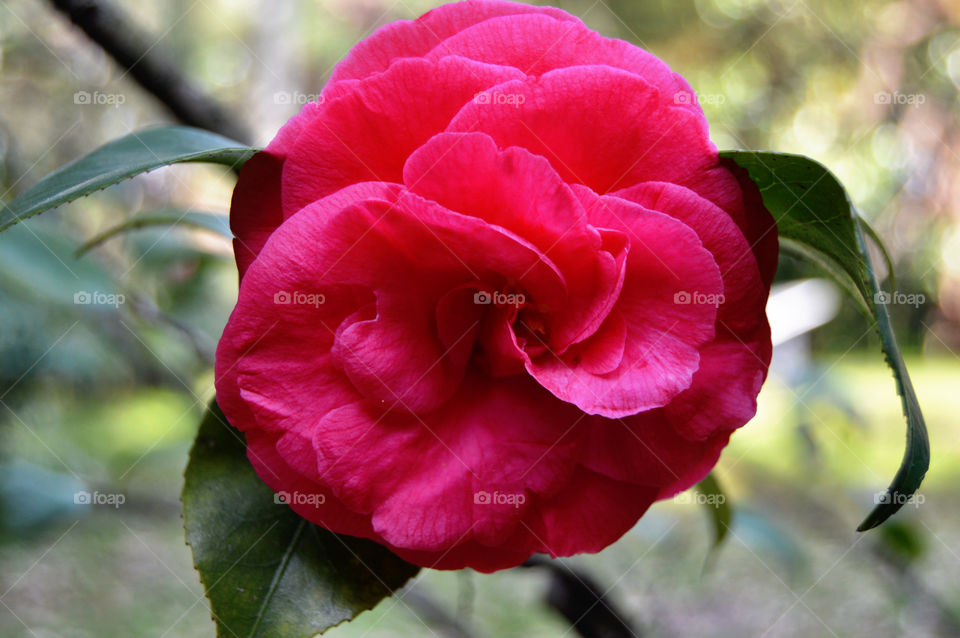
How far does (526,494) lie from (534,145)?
0.19 meters

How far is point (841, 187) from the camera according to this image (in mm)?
390

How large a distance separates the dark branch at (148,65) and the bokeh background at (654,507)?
44 millimetres

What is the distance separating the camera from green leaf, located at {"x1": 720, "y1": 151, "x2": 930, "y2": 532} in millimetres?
366

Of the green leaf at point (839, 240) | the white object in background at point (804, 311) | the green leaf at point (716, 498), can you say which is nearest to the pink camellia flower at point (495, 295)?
the green leaf at point (839, 240)

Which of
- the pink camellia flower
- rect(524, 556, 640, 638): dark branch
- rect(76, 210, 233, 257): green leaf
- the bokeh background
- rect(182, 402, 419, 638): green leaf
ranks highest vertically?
the pink camellia flower

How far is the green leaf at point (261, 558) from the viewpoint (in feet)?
1.44

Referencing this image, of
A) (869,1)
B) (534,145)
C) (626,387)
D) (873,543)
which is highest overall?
(534,145)

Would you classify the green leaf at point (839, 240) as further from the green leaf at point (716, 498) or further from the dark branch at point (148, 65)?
the dark branch at point (148, 65)

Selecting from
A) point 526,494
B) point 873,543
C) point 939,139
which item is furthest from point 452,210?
point 939,139

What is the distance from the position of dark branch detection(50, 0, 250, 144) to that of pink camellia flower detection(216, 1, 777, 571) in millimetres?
442

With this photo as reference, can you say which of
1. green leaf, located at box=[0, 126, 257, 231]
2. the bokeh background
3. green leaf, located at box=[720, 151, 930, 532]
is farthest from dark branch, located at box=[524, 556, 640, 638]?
green leaf, located at box=[0, 126, 257, 231]

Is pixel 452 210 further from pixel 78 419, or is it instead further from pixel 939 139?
pixel 939 139

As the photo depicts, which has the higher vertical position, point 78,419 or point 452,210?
point 452,210

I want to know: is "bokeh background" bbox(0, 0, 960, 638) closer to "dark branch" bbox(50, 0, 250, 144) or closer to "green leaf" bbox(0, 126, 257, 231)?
"dark branch" bbox(50, 0, 250, 144)
